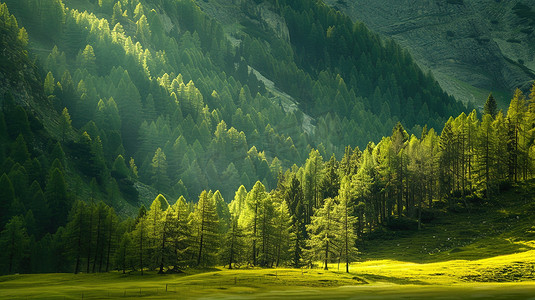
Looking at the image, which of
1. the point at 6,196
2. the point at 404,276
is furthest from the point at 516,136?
the point at 6,196

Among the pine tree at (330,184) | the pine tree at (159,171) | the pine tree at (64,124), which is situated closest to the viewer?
the pine tree at (330,184)

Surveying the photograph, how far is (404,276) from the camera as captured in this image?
73.4m

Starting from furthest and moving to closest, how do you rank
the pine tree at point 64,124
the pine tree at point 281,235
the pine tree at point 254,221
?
1. the pine tree at point 64,124
2. the pine tree at point 281,235
3. the pine tree at point 254,221

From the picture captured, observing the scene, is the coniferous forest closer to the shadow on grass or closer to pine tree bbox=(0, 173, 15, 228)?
pine tree bbox=(0, 173, 15, 228)

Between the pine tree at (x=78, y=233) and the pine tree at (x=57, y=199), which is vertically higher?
the pine tree at (x=57, y=199)

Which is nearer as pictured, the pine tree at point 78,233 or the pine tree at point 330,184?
the pine tree at point 78,233

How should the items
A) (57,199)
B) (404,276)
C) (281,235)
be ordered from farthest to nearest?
(57,199) < (281,235) < (404,276)

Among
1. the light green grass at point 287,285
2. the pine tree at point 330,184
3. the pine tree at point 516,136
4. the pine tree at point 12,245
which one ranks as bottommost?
the light green grass at point 287,285

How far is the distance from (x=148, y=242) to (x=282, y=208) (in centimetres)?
2797

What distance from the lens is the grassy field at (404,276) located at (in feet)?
190

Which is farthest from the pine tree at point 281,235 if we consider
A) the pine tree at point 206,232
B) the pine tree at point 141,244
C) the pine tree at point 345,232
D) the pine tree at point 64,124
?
the pine tree at point 64,124

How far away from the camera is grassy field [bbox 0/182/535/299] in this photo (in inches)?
2280

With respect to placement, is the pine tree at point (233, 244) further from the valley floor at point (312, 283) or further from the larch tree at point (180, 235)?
the larch tree at point (180, 235)

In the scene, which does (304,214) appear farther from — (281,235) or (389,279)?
(389,279)
